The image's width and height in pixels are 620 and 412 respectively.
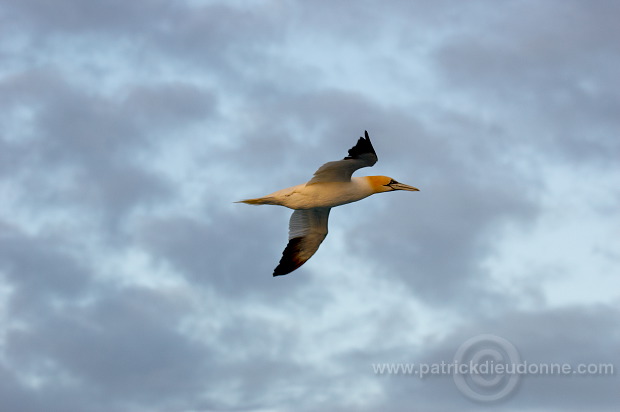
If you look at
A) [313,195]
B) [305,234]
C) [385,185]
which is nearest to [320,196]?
[313,195]

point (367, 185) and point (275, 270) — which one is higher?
point (367, 185)

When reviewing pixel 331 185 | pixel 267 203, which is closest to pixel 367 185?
pixel 331 185

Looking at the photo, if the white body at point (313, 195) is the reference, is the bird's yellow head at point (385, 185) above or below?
above

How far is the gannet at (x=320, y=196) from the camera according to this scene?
991 inches

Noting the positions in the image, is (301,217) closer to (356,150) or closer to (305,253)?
(305,253)

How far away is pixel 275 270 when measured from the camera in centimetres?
2758

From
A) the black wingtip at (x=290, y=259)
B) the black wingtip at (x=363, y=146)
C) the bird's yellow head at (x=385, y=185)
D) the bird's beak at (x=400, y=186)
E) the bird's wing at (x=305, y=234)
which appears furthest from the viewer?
the bird's wing at (x=305, y=234)

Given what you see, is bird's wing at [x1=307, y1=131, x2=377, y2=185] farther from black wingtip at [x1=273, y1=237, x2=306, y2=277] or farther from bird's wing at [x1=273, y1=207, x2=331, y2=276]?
black wingtip at [x1=273, y1=237, x2=306, y2=277]

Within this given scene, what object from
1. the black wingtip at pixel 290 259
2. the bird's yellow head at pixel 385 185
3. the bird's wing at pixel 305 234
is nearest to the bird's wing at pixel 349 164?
the bird's yellow head at pixel 385 185

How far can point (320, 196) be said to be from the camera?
25953mm

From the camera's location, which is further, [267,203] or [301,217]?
[301,217]

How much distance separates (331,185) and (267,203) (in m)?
1.88

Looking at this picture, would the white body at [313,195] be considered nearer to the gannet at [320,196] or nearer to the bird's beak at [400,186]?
the gannet at [320,196]

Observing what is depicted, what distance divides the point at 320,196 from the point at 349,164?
1364mm
